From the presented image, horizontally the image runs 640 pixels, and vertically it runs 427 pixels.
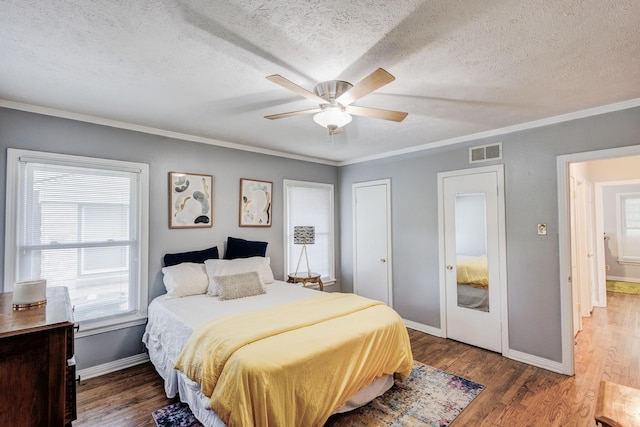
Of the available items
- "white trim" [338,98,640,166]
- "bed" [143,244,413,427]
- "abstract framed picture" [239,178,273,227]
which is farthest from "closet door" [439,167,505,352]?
"abstract framed picture" [239,178,273,227]

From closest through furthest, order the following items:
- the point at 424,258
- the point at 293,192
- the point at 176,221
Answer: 1. the point at 176,221
2. the point at 424,258
3. the point at 293,192

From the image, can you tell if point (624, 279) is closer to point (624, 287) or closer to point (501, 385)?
point (624, 287)

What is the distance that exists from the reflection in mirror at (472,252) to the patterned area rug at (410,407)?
1090mm

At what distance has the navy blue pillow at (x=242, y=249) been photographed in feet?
12.7

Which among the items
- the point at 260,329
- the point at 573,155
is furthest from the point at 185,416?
the point at 573,155

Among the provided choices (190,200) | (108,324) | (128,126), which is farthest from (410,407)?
(128,126)

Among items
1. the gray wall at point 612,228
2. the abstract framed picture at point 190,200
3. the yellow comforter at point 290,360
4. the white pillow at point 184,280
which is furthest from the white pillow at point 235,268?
the gray wall at point 612,228

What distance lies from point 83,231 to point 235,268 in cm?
149

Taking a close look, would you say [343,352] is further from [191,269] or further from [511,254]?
[511,254]

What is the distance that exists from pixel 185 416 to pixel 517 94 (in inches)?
144

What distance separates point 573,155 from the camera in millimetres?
2934

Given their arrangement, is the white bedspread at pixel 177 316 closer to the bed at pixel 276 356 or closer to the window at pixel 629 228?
the bed at pixel 276 356

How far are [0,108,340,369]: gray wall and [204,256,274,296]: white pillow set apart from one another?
15.8 inches

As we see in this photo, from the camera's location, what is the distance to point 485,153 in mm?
3562
